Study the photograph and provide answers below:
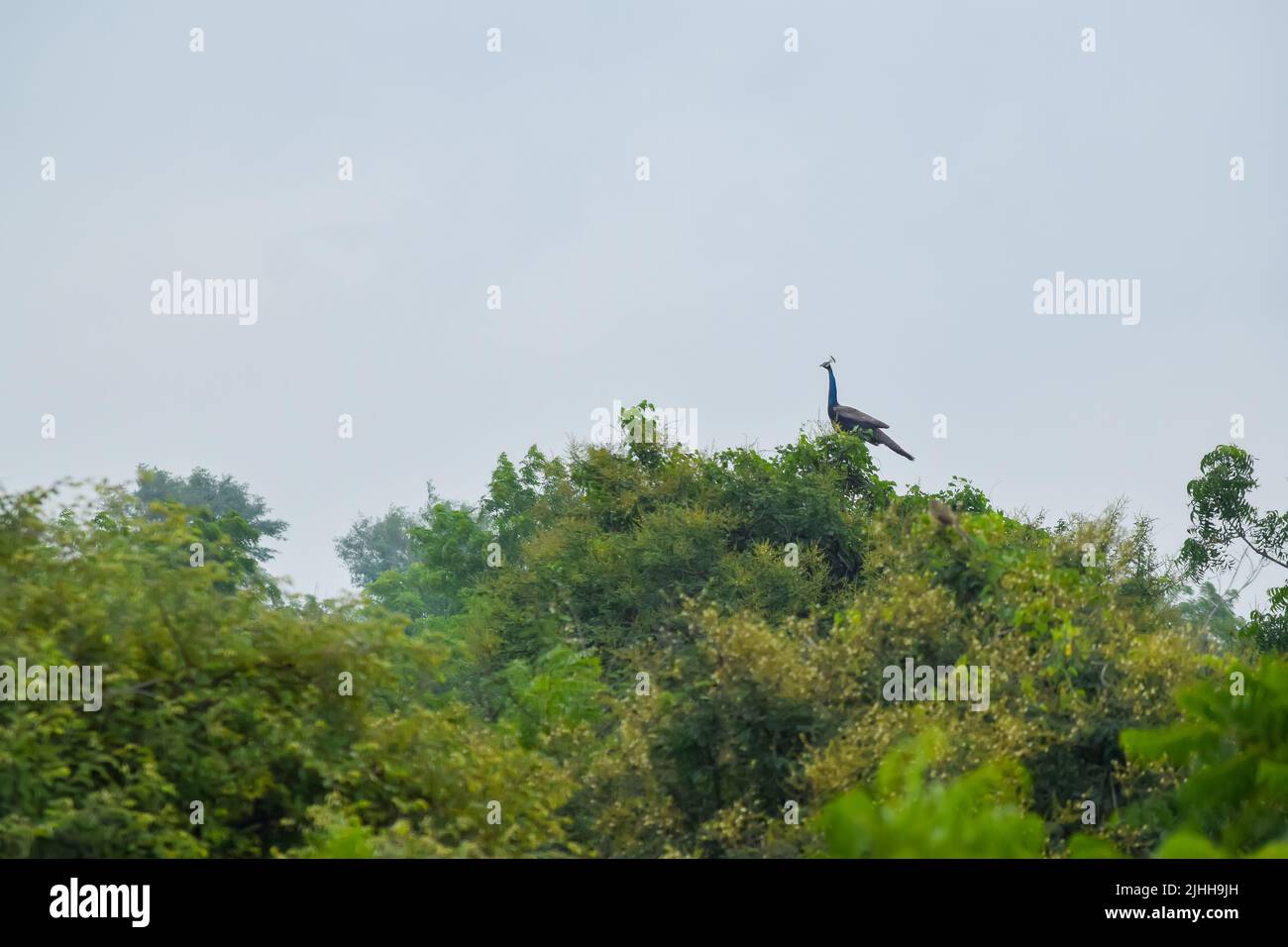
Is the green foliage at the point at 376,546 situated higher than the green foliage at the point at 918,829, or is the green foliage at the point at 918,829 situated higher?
the green foliage at the point at 376,546

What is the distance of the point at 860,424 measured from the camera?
27.4 meters

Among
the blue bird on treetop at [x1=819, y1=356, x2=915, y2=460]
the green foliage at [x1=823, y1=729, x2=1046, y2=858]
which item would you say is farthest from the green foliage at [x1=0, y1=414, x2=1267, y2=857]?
the blue bird on treetop at [x1=819, y1=356, x2=915, y2=460]

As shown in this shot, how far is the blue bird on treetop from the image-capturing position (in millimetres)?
27016

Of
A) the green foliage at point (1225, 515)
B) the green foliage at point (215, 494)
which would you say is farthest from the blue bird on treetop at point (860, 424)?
the green foliage at point (215, 494)

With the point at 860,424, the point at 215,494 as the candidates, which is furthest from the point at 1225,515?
the point at 215,494

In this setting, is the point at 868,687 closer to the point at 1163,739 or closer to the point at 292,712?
the point at 292,712

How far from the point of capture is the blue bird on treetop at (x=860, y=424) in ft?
88.6

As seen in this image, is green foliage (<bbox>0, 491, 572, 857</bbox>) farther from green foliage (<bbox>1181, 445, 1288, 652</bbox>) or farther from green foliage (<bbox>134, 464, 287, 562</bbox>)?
green foliage (<bbox>134, 464, 287, 562</bbox>)

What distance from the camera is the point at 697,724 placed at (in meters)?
12.1

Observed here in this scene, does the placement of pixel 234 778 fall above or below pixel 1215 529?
below

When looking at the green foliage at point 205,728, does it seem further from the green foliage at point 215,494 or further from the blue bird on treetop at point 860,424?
the green foliage at point 215,494

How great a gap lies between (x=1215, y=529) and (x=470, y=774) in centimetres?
2198

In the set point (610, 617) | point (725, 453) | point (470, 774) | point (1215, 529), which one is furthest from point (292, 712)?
point (1215, 529)
